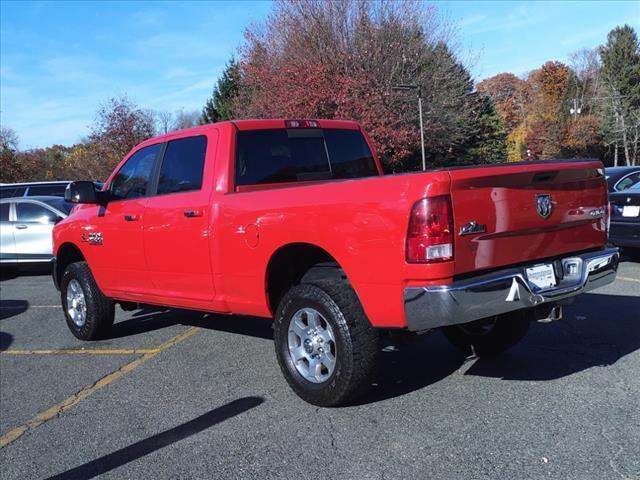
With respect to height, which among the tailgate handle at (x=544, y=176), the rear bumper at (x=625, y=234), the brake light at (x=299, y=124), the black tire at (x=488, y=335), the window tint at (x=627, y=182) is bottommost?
the black tire at (x=488, y=335)

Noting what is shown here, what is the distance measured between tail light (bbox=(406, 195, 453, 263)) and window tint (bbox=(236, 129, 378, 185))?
6.13 ft

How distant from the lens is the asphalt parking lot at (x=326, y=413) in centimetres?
335

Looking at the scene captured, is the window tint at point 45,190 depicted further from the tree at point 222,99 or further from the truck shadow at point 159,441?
the tree at point 222,99

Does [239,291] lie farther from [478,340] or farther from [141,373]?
[478,340]

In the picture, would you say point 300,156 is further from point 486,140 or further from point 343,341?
point 486,140

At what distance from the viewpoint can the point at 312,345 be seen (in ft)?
13.7

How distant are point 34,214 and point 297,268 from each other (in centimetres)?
948

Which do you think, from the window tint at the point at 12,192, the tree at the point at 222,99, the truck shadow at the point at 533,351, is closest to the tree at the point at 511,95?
the tree at the point at 222,99

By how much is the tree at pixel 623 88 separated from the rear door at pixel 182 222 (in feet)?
191

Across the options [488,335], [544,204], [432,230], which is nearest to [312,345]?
[432,230]

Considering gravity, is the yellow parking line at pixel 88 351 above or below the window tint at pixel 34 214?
below

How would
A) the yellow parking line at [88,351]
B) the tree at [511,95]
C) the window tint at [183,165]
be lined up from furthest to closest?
the tree at [511,95], the yellow parking line at [88,351], the window tint at [183,165]

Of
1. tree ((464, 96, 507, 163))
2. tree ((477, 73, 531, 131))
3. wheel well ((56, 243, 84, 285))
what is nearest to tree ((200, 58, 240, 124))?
tree ((464, 96, 507, 163))

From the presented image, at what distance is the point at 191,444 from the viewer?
3734mm
